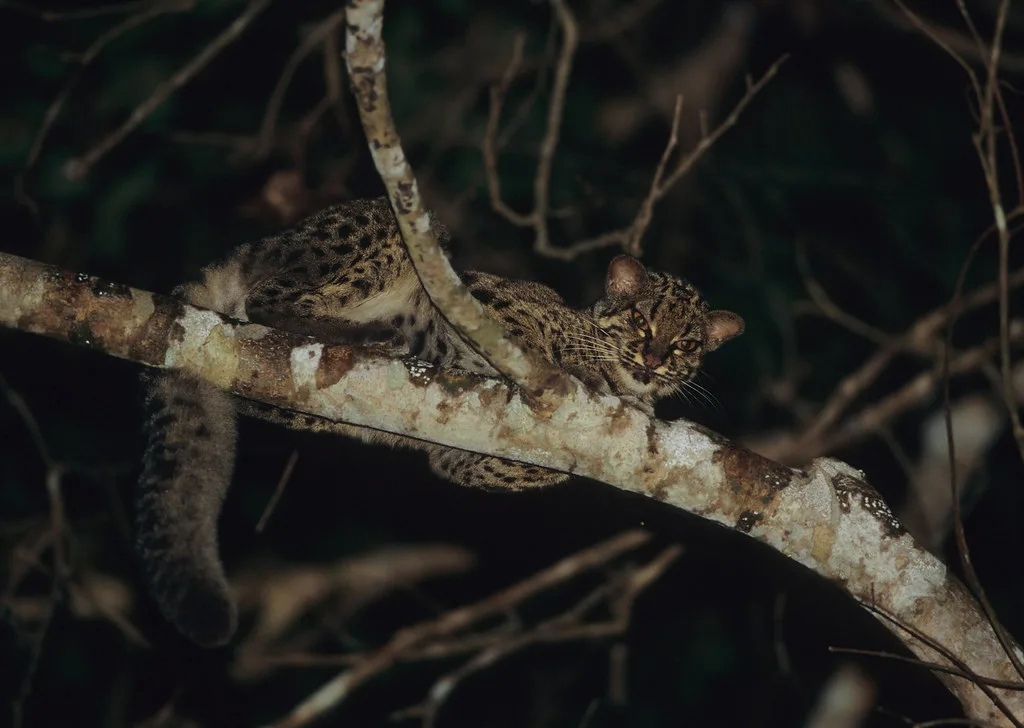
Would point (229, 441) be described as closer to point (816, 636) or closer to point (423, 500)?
point (423, 500)

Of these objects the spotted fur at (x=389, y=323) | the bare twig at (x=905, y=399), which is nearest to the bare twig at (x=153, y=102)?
the spotted fur at (x=389, y=323)

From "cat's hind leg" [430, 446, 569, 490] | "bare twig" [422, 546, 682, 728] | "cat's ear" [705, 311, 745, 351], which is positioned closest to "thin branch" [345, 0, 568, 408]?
"cat's hind leg" [430, 446, 569, 490]

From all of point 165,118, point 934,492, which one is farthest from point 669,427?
point 165,118

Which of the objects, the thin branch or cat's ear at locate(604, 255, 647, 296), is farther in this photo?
cat's ear at locate(604, 255, 647, 296)

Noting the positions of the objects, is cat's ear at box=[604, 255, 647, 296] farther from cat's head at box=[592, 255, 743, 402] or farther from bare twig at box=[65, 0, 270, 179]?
bare twig at box=[65, 0, 270, 179]

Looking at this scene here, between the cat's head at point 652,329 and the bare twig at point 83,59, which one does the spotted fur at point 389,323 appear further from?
the bare twig at point 83,59

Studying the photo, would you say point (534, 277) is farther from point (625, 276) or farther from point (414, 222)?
point (414, 222)
